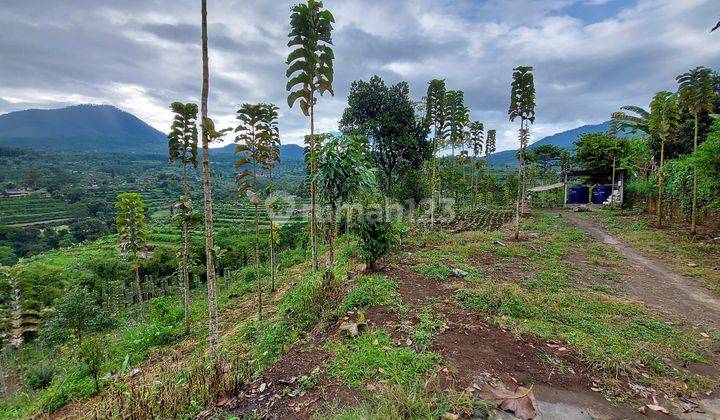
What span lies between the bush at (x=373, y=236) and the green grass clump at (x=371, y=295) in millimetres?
943

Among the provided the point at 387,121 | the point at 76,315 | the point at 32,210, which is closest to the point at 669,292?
the point at 387,121

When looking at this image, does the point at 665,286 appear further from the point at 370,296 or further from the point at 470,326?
the point at 370,296

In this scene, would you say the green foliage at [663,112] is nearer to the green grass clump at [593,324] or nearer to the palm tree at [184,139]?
the green grass clump at [593,324]

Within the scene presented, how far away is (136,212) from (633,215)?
29.9 meters

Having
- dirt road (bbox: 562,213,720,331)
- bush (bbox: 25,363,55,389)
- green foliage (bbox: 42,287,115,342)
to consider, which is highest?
dirt road (bbox: 562,213,720,331)

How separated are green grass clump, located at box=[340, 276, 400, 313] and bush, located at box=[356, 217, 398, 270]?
943 mm

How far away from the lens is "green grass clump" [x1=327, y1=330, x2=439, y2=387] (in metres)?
3.81

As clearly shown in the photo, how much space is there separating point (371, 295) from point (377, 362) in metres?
2.43

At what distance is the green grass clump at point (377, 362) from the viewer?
381cm

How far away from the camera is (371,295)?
6.55 metres

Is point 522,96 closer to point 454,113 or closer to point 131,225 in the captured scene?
point 454,113

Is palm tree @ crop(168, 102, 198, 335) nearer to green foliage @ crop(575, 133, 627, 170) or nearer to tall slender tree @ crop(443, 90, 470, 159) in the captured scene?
tall slender tree @ crop(443, 90, 470, 159)

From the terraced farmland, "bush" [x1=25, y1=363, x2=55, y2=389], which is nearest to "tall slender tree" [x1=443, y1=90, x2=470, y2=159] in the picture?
"bush" [x1=25, y1=363, x2=55, y2=389]

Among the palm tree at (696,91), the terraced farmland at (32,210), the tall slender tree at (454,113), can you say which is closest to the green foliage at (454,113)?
the tall slender tree at (454,113)
